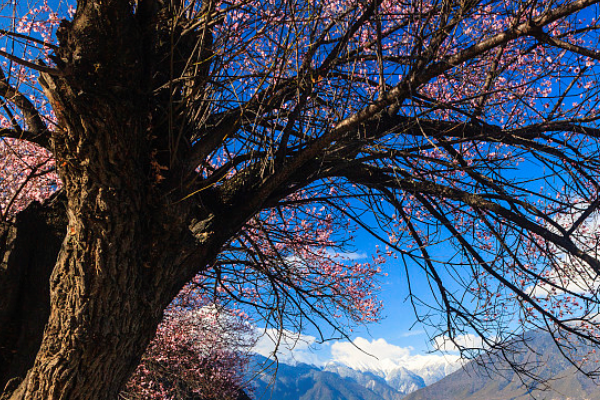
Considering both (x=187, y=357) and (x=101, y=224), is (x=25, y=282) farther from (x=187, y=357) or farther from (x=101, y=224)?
(x=187, y=357)

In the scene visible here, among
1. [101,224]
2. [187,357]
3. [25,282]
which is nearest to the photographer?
[101,224]

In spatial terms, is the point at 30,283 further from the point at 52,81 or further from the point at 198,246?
the point at 52,81

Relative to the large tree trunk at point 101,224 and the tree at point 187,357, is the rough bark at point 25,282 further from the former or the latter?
the tree at point 187,357

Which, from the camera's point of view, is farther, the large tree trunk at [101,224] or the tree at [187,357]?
the tree at [187,357]

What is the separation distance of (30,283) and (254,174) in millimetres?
2147

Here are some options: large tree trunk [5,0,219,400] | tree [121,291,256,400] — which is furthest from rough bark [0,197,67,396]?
tree [121,291,256,400]

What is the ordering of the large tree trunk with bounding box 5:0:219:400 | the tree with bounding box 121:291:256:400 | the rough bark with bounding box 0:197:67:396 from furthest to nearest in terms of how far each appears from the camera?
the tree with bounding box 121:291:256:400, the rough bark with bounding box 0:197:67:396, the large tree trunk with bounding box 5:0:219:400

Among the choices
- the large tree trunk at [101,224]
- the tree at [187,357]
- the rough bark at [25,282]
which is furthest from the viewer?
the tree at [187,357]

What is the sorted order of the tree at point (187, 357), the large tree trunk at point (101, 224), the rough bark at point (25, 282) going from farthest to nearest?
the tree at point (187, 357) → the rough bark at point (25, 282) → the large tree trunk at point (101, 224)

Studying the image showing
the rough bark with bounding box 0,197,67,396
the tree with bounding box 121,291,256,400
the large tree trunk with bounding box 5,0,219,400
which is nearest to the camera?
the large tree trunk with bounding box 5,0,219,400

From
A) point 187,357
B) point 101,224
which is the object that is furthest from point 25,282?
point 187,357

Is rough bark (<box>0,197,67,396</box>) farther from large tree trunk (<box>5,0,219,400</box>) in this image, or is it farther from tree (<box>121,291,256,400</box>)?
tree (<box>121,291,256,400</box>)

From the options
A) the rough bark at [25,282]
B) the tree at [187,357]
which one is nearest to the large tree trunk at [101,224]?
the rough bark at [25,282]

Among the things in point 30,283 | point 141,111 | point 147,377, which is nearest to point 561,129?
point 141,111
